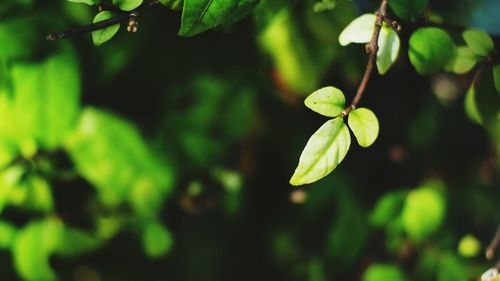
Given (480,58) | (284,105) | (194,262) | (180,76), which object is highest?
(480,58)

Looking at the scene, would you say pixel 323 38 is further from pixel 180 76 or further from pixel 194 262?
pixel 194 262

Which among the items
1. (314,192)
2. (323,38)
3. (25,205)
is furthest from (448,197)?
(25,205)

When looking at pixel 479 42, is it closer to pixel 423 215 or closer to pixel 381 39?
pixel 381 39

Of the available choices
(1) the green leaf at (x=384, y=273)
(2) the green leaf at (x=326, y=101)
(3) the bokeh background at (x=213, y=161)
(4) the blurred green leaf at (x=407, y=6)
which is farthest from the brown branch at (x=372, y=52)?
(1) the green leaf at (x=384, y=273)

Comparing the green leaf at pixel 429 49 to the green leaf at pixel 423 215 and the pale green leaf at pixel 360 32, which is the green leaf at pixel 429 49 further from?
the green leaf at pixel 423 215

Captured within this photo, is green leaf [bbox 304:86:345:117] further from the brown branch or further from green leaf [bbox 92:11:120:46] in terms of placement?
green leaf [bbox 92:11:120:46]

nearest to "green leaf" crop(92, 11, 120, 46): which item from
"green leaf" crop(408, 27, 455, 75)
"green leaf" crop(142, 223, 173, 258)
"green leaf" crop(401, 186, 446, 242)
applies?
"green leaf" crop(408, 27, 455, 75)
